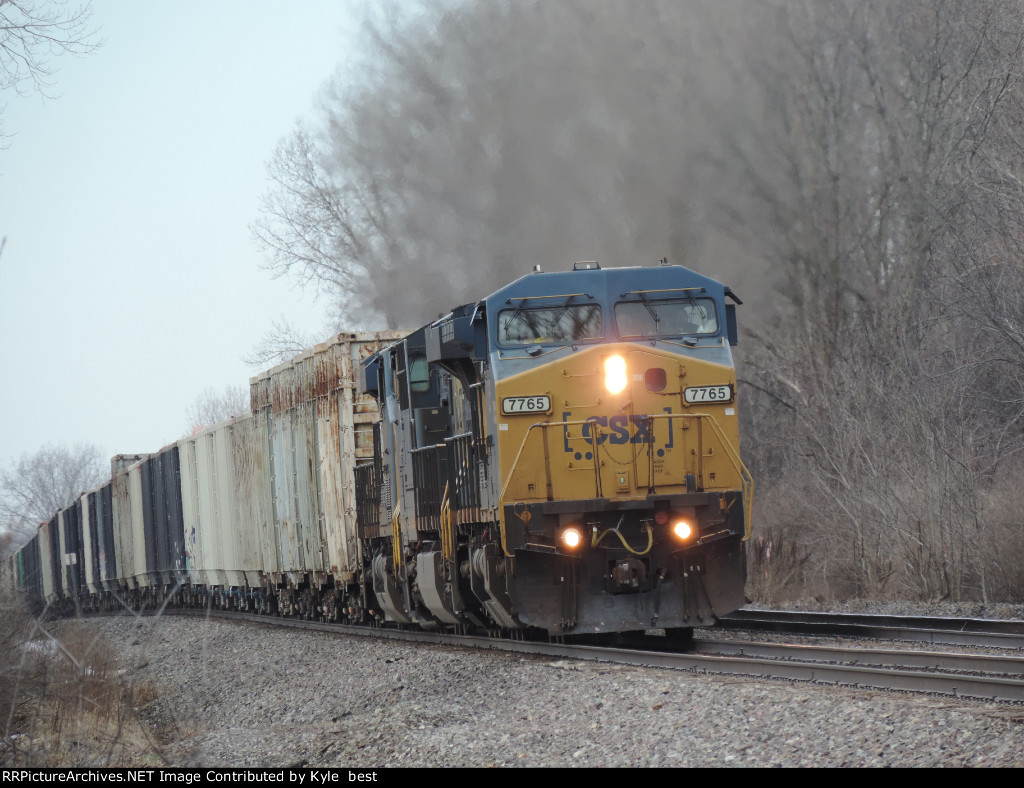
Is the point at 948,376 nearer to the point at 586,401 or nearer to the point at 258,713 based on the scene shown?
the point at 586,401

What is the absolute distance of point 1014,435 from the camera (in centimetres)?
1853

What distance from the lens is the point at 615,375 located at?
10.1 m

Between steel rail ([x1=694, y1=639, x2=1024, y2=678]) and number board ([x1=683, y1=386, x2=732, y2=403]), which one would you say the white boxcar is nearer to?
number board ([x1=683, y1=386, x2=732, y2=403])

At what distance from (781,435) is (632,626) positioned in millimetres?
14479

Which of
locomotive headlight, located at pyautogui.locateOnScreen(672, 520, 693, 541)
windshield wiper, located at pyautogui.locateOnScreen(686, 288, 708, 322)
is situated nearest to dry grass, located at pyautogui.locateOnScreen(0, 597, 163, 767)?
locomotive headlight, located at pyautogui.locateOnScreen(672, 520, 693, 541)

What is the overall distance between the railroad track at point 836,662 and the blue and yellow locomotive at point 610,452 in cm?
47

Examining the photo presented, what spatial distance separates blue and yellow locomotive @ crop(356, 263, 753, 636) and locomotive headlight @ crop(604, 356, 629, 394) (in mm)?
12

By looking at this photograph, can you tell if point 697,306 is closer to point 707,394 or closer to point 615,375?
point 707,394

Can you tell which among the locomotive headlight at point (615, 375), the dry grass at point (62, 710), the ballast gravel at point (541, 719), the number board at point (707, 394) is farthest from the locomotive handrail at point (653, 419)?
the dry grass at point (62, 710)

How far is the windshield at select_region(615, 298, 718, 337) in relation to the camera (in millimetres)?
10438

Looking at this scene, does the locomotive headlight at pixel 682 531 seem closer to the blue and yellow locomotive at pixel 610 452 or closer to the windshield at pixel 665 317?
the blue and yellow locomotive at pixel 610 452

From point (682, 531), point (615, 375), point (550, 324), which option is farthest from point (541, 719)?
point (550, 324)

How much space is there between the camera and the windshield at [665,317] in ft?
34.2
